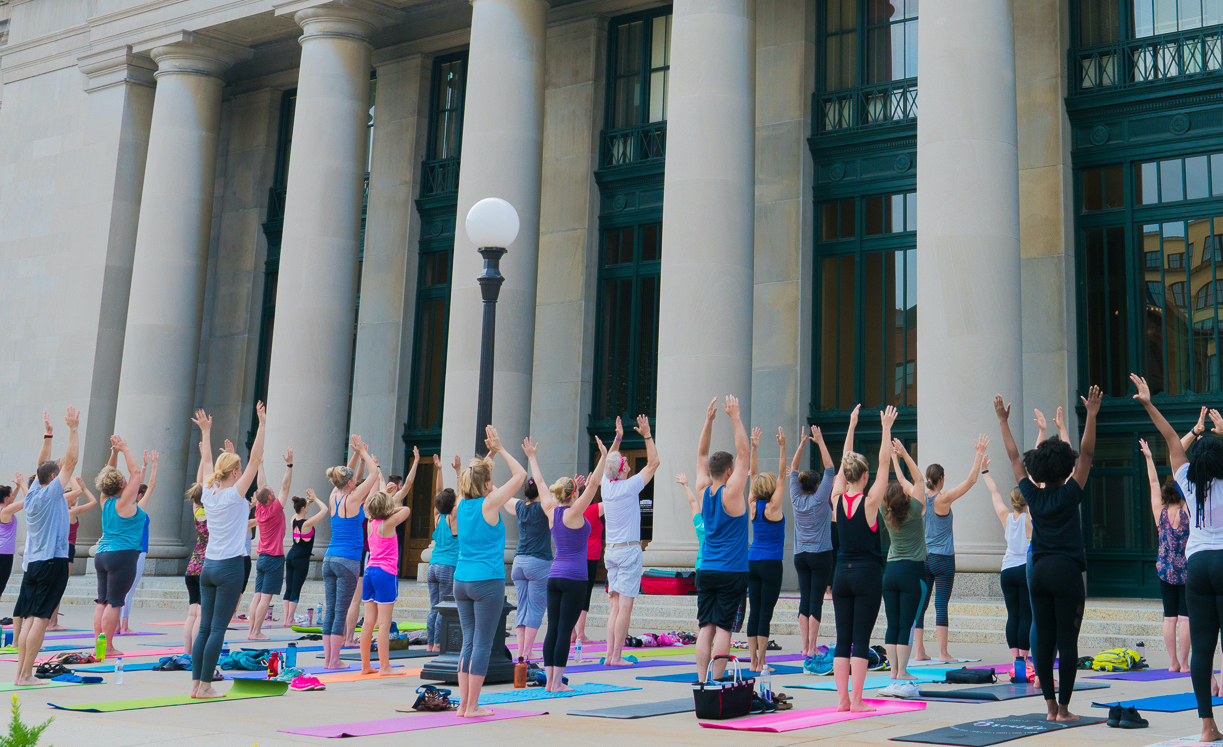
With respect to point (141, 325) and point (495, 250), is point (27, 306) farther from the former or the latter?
point (495, 250)

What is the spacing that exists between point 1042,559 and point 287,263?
20.0 m

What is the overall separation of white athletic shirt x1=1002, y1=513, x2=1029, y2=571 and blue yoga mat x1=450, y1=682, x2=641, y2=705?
3.90 m

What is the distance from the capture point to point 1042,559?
8.41 m

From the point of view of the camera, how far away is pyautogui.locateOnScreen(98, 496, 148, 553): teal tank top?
1315 cm

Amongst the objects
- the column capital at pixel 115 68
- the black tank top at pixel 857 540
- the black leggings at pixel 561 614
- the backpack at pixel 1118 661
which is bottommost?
the backpack at pixel 1118 661

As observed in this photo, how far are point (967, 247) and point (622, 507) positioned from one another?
819 centimetres

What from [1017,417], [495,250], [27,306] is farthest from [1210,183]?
[27,306]

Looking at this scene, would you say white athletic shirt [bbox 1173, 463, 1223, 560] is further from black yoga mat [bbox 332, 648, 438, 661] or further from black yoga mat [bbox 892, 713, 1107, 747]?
black yoga mat [bbox 332, 648, 438, 661]

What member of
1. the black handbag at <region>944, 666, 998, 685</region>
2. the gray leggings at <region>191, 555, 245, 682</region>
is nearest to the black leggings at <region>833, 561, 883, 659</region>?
the black handbag at <region>944, 666, 998, 685</region>

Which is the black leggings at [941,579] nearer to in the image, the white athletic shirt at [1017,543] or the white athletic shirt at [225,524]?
the white athletic shirt at [1017,543]

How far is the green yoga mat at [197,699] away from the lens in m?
9.27

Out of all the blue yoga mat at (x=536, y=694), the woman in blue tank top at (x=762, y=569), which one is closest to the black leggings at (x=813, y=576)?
the woman in blue tank top at (x=762, y=569)

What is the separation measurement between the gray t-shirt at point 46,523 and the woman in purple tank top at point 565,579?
4.73 m

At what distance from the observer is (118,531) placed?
13.2 metres
